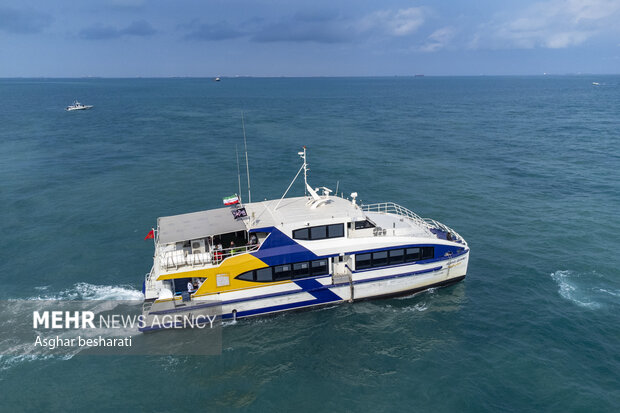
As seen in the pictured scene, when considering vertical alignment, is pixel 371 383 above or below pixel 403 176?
below

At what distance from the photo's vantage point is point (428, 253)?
23.0 m

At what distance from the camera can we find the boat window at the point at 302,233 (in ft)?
70.2

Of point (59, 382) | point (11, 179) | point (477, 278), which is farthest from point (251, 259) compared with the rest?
point (11, 179)

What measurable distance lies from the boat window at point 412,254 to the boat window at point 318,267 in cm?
480

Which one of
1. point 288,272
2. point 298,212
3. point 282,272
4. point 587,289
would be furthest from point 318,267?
point 587,289

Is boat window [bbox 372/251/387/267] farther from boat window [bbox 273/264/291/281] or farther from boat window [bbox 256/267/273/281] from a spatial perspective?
boat window [bbox 256/267/273/281]

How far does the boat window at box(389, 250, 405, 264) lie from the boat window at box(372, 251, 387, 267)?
358 mm

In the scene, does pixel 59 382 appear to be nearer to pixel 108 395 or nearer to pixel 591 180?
pixel 108 395

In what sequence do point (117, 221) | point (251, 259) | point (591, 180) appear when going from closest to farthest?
point (251, 259)
point (117, 221)
point (591, 180)

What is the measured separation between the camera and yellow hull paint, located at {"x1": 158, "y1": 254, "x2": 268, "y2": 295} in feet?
66.0

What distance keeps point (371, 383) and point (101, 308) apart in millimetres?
14670

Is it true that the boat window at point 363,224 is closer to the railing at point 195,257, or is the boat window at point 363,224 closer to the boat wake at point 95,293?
the railing at point 195,257

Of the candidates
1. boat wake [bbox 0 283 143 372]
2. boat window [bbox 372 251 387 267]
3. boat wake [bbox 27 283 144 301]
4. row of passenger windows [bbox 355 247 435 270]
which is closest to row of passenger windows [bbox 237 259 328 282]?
row of passenger windows [bbox 355 247 435 270]

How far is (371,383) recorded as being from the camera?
17109 mm
